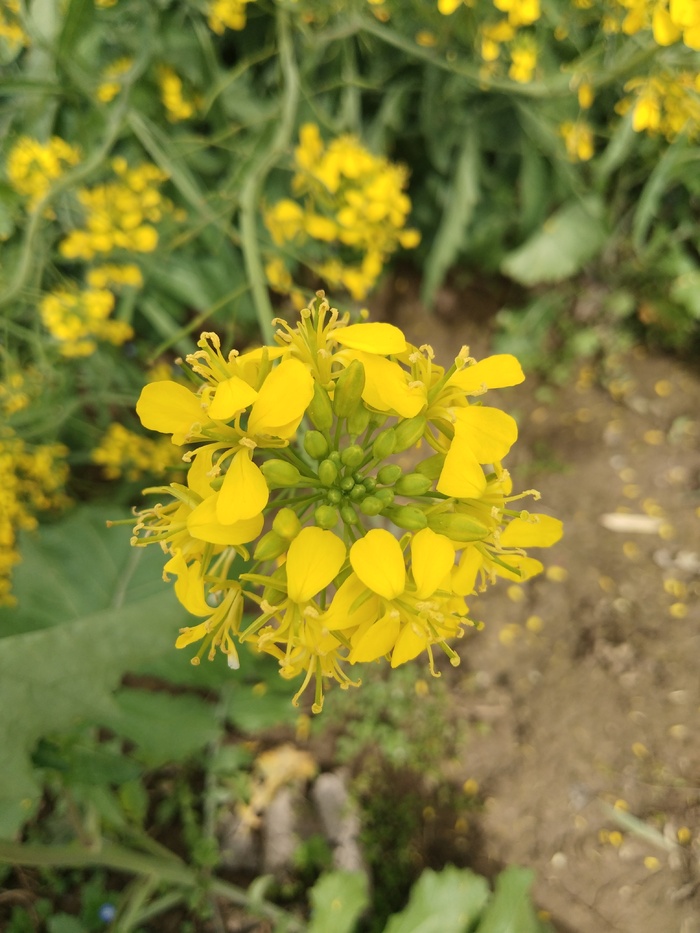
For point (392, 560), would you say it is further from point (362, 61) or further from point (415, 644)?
point (362, 61)

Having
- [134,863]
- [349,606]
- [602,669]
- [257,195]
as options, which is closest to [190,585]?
[349,606]

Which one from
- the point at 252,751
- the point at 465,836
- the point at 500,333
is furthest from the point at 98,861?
the point at 500,333

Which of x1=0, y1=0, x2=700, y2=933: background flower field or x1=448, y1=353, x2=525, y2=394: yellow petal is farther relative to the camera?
x1=0, y1=0, x2=700, y2=933: background flower field

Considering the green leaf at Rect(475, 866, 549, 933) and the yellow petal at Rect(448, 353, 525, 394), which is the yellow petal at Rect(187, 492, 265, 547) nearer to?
the yellow petal at Rect(448, 353, 525, 394)

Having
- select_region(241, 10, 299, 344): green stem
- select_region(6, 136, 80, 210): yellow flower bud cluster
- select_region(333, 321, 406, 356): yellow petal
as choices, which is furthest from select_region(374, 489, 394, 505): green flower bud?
select_region(6, 136, 80, 210): yellow flower bud cluster

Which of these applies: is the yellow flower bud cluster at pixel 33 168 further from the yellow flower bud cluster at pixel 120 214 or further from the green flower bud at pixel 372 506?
the green flower bud at pixel 372 506

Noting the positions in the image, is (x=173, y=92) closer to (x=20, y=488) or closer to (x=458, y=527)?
(x=20, y=488)
